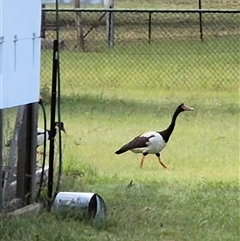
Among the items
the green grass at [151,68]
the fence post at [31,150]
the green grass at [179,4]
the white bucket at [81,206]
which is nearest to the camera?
the white bucket at [81,206]

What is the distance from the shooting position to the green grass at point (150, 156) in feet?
21.4

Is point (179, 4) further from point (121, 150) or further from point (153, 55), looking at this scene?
point (121, 150)

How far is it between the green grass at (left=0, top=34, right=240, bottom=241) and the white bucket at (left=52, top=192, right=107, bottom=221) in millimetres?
A: 87

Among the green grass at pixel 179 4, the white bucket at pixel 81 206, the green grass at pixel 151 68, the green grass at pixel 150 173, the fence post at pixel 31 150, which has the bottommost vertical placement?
the green grass at pixel 151 68

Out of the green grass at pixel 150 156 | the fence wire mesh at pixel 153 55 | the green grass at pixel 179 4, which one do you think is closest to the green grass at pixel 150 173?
the green grass at pixel 150 156

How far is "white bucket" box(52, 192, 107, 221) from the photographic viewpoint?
21.4 ft

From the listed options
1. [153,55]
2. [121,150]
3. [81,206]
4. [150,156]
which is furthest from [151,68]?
[81,206]

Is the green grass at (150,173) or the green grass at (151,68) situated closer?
the green grass at (150,173)

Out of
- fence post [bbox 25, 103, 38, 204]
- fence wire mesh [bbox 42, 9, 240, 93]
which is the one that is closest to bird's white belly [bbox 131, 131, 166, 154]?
fence post [bbox 25, 103, 38, 204]

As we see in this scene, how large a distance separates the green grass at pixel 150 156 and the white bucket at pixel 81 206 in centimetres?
9

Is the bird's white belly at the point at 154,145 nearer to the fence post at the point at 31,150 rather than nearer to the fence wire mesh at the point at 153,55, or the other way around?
the fence post at the point at 31,150

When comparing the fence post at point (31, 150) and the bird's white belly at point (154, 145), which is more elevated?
the fence post at point (31, 150)

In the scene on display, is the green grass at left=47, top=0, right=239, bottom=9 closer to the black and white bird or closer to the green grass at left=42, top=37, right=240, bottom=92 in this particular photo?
the green grass at left=42, top=37, right=240, bottom=92

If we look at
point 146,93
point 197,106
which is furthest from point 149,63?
point 197,106
